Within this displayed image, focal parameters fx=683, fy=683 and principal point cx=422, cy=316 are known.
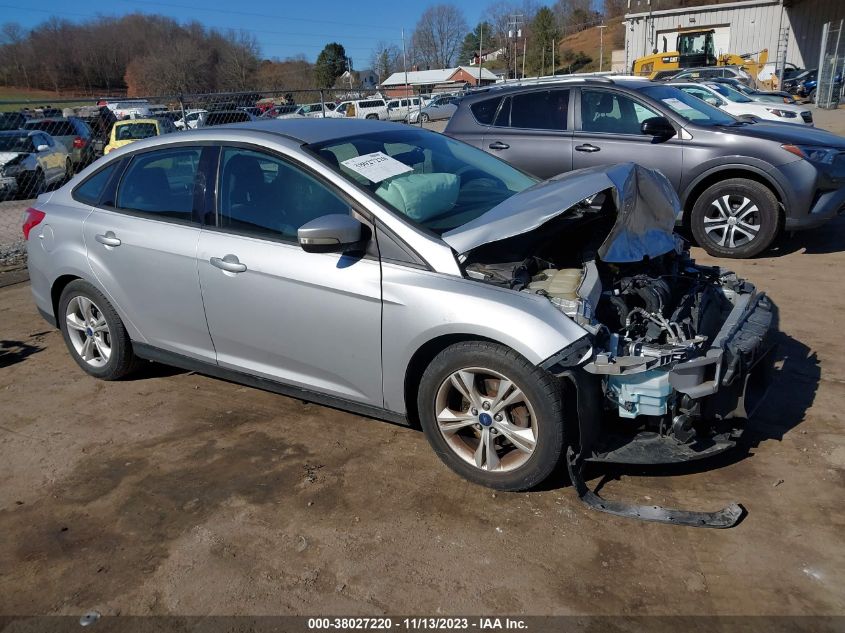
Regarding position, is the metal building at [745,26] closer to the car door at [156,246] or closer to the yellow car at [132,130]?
the yellow car at [132,130]

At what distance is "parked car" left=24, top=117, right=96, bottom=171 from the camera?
15672mm

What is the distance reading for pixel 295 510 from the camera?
10.7 feet

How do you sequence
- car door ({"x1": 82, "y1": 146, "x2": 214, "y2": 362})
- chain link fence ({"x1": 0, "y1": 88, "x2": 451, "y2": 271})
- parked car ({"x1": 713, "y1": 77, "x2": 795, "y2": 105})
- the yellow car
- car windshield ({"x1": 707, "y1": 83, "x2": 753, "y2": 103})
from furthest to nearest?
parked car ({"x1": 713, "y1": 77, "x2": 795, "y2": 105}) < the yellow car < car windshield ({"x1": 707, "y1": 83, "x2": 753, "y2": 103}) < chain link fence ({"x1": 0, "y1": 88, "x2": 451, "y2": 271}) < car door ({"x1": 82, "y1": 146, "x2": 214, "y2": 362})

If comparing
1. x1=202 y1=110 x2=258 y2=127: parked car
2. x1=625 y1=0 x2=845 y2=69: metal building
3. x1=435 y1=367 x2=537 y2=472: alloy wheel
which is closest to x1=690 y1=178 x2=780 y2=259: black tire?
x1=435 y1=367 x2=537 y2=472: alloy wheel

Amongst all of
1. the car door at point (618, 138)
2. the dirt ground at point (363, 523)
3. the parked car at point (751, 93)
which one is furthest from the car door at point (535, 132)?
the parked car at point (751, 93)

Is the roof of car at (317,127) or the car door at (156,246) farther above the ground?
the roof of car at (317,127)

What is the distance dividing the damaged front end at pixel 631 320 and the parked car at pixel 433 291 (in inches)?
0.5

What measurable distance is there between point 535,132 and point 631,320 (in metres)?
4.89

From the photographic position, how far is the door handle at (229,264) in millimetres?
3767

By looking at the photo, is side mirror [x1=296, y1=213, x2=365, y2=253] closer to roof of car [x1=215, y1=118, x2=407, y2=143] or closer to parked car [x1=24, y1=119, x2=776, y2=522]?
parked car [x1=24, y1=119, x2=776, y2=522]

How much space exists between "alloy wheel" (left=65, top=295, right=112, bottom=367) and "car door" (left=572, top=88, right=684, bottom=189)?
16.4ft

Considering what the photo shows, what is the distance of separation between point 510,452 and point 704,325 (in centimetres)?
122

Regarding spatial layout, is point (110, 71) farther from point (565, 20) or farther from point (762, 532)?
point (762, 532)

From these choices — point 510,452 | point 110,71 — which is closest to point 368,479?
point 510,452
